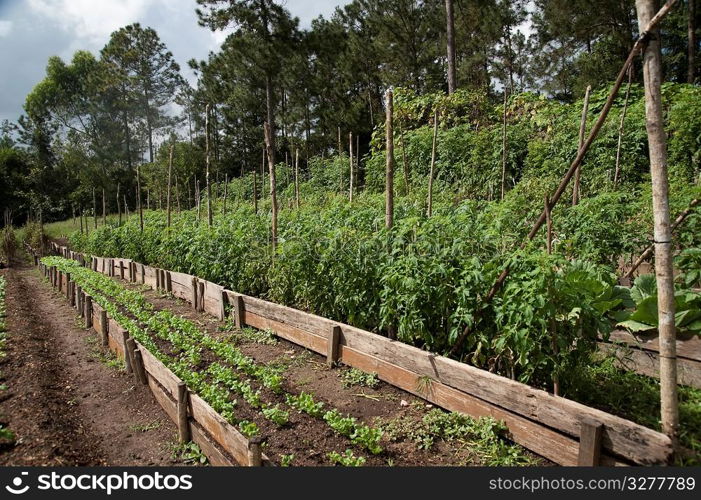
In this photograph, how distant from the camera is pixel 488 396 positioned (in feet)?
10.7

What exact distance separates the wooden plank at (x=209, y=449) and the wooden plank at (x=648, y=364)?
2.95 metres

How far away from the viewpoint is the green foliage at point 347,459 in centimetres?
299

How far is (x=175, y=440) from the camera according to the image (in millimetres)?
3527

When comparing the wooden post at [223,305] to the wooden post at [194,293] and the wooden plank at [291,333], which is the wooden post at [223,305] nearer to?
the wooden plank at [291,333]

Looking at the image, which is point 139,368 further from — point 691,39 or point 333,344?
point 691,39

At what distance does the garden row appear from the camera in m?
2.56

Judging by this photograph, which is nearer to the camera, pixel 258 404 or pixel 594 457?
pixel 594 457

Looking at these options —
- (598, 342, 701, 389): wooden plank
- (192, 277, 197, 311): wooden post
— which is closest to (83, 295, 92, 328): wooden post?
(192, 277, 197, 311): wooden post

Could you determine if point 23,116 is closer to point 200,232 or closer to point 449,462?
point 200,232

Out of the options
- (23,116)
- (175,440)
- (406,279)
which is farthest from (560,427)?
(23,116)

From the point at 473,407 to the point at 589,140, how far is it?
80.7 inches

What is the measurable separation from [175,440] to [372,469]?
1.80 m

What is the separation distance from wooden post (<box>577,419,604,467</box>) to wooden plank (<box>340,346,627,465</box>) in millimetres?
77

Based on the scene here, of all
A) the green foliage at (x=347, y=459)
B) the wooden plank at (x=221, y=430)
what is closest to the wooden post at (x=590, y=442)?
the green foliage at (x=347, y=459)
